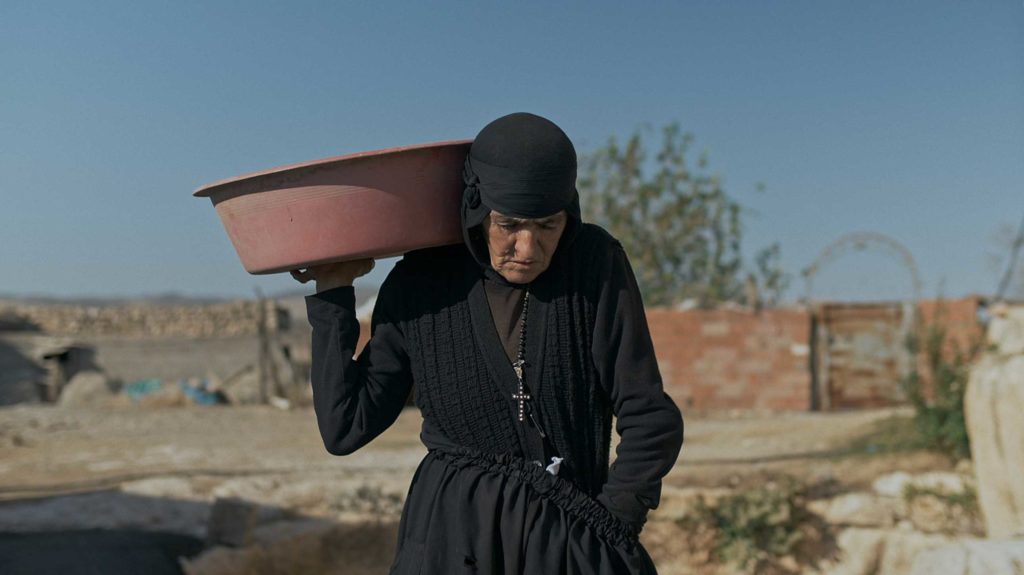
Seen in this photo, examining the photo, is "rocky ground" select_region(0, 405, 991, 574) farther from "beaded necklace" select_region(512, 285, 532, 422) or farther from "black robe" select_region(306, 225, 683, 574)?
"beaded necklace" select_region(512, 285, 532, 422)

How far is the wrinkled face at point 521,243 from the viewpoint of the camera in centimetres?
171

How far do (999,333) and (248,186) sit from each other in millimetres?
5670

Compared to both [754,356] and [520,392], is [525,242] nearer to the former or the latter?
[520,392]

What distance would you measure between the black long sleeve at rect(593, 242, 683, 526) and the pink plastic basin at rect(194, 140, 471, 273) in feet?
1.07

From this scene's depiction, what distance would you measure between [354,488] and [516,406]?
458cm

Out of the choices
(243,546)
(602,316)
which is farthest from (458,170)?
(243,546)

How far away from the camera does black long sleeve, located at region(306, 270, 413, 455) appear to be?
181cm

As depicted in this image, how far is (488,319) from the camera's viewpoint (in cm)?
183

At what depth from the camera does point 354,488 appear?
20.3 ft

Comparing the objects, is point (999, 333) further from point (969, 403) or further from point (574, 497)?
point (574, 497)

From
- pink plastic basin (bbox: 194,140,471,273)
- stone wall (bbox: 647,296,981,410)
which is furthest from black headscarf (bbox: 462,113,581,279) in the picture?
stone wall (bbox: 647,296,981,410)

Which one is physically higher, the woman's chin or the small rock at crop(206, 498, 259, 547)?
the woman's chin

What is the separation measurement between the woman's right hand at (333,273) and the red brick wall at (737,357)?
12.2m

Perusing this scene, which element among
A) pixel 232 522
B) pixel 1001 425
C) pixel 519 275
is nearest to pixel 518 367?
pixel 519 275
